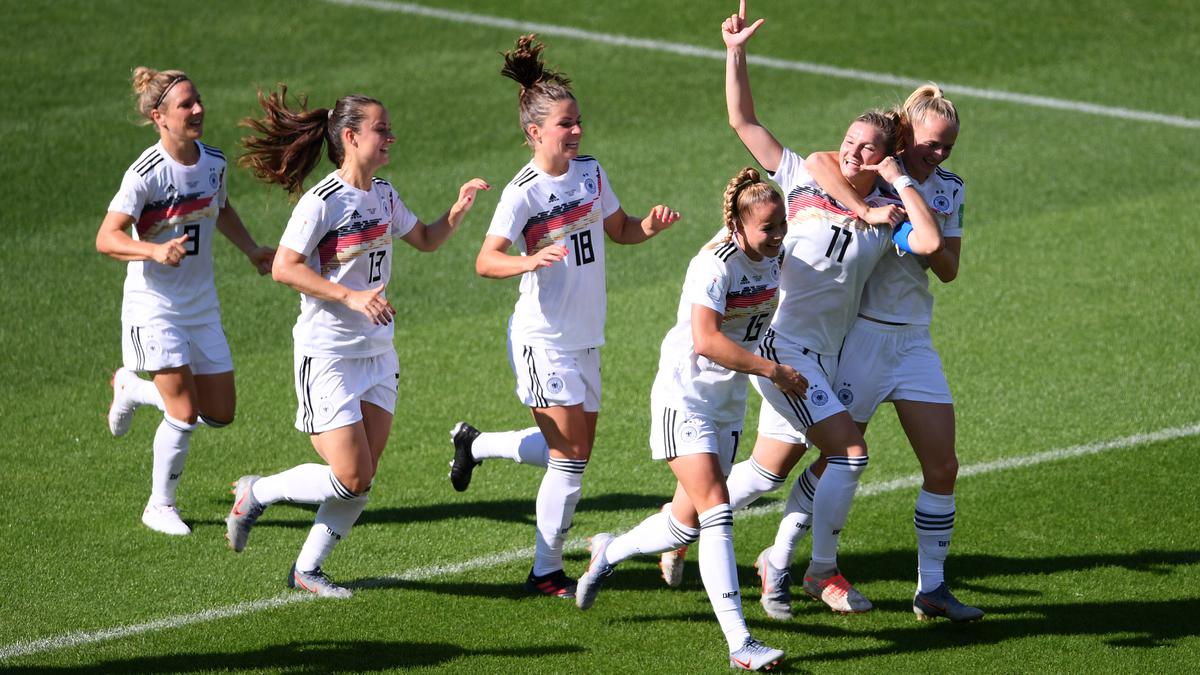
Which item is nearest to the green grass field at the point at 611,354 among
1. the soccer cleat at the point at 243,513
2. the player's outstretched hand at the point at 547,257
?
the soccer cleat at the point at 243,513

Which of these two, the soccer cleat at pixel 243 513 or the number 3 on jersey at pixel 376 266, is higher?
the number 3 on jersey at pixel 376 266

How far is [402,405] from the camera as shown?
9.48 meters

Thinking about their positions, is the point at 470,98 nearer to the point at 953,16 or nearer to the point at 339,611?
the point at 953,16

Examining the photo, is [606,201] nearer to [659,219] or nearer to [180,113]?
[659,219]

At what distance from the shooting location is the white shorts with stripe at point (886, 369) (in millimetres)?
6477

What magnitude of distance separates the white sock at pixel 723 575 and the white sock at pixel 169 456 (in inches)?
121

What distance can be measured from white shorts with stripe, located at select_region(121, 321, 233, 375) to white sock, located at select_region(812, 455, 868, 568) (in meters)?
3.26

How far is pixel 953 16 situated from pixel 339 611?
1360 cm

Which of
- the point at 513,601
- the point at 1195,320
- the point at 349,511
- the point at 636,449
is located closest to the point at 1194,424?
the point at 1195,320

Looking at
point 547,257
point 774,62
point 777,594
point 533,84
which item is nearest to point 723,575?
point 777,594

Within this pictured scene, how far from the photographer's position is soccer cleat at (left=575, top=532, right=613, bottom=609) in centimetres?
667

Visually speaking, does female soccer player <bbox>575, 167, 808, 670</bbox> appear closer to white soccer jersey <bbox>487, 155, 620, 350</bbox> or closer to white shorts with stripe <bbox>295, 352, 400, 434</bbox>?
white soccer jersey <bbox>487, 155, 620, 350</bbox>

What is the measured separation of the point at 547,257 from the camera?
6.27 meters

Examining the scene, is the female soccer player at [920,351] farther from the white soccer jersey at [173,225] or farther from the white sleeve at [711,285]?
the white soccer jersey at [173,225]
